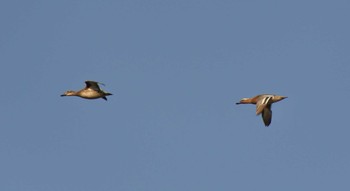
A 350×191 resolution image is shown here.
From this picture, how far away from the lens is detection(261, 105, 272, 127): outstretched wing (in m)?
59.2

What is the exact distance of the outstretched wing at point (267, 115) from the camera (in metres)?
59.2

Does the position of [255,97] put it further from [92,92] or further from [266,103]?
[92,92]

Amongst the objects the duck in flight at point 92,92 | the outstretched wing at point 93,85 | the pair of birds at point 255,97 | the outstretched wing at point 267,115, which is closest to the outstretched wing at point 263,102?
the pair of birds at point 255,97

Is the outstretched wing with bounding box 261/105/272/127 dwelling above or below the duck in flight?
below

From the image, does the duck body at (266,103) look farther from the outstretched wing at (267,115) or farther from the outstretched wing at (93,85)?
the outstretched wing at (93,85)

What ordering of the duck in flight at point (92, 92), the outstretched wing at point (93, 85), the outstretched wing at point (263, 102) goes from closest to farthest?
1. the outstretched wing at point (263, 102)
2. the outstretched wing at point (93, 85)
3. the duck in flight at point (92, 92)

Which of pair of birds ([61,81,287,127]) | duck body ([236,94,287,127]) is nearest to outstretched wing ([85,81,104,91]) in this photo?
pair of birds ([61,81,287,127])

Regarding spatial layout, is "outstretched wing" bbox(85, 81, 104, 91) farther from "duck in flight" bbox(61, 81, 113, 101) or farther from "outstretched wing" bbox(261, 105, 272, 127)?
"outstretched wing" bbox(261, 105, 272, 127)

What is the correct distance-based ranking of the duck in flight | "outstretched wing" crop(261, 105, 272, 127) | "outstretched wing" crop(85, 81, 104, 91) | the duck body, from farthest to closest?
1. the duck in flight
2. "outstretched wing" crop(85, 81, 104, 91)
3. "outstretched wing" crop(261, 105, 272, 127)
4. the duck body

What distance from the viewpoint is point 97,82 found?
5903cm

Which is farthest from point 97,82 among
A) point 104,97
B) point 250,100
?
point 250,100

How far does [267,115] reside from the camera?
59.3 m

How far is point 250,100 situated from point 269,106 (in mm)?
2365

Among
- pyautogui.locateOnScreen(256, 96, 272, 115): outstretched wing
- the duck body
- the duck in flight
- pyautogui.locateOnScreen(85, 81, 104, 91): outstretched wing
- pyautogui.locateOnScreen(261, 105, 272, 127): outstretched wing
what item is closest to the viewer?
pyautogui.locateOnScreen(256, 96, 272, 115): outstretched wing
